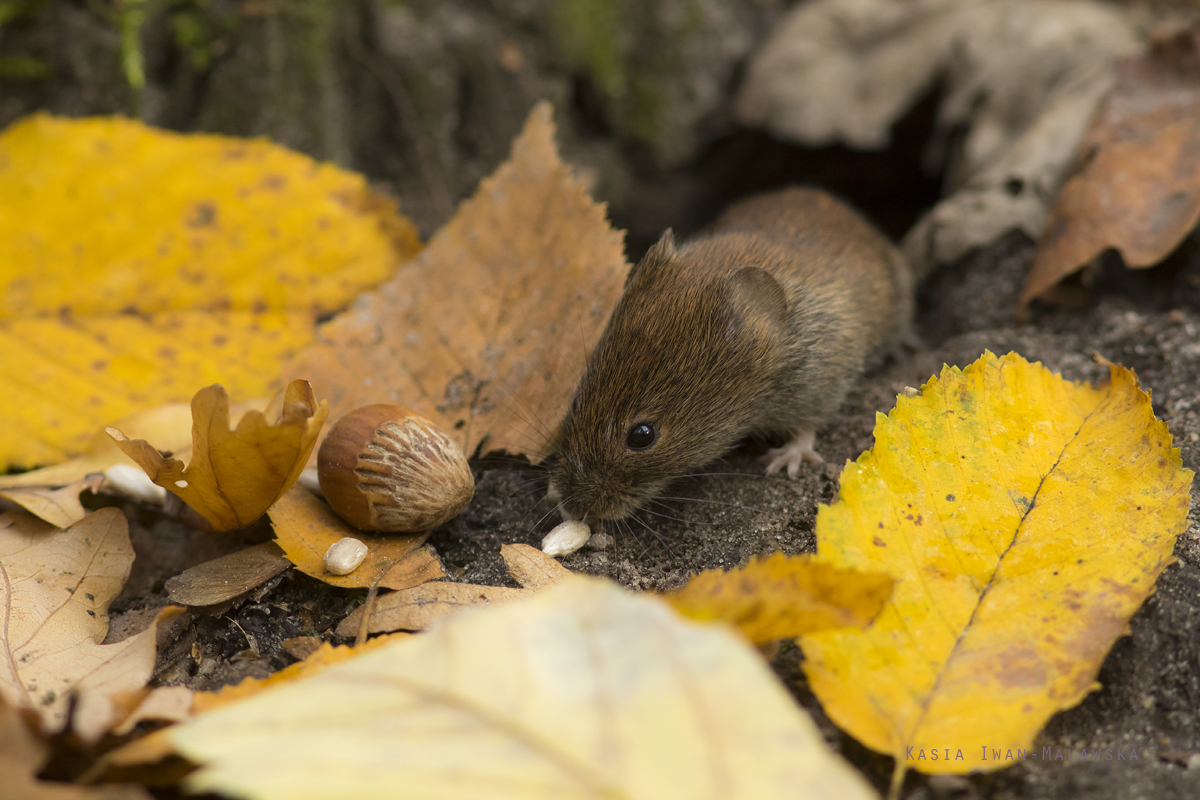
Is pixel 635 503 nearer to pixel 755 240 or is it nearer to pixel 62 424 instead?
pixel 755 240

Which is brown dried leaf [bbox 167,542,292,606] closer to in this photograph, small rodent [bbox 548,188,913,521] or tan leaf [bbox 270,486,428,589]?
tan leaf [bbox 270,486,428,589]

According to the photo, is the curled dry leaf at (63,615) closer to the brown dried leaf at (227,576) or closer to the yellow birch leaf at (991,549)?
the brown dried leaf at (227,576)

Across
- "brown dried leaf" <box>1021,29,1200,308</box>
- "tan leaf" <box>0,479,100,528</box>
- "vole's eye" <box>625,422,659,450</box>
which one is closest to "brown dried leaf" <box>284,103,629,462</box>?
"vole's eye" <box>625,422,659,450</box>

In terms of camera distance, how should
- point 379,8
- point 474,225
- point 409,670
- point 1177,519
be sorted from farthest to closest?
point 379,8 → point 474,225 → point 1177,519 → point 409,670

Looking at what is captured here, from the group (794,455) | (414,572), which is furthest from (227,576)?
(794,455)

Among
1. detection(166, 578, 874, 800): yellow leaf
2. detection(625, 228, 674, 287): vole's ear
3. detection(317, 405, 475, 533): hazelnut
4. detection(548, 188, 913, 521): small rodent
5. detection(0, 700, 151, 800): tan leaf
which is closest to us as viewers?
detection(166, 578, 874, 800): yellow leaf

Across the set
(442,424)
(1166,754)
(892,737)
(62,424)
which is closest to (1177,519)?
(1166,754)
